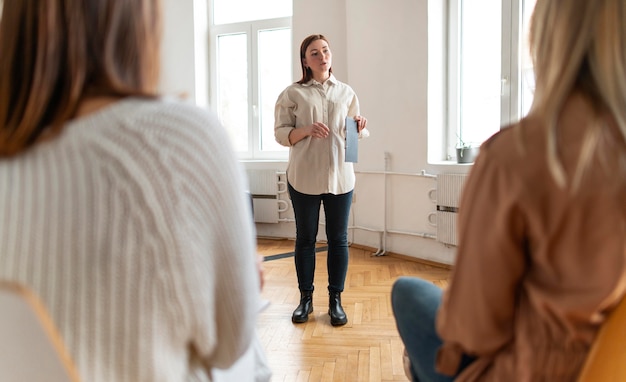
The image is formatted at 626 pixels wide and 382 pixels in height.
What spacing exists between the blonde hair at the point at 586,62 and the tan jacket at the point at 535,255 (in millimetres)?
17

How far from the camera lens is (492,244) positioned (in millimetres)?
769

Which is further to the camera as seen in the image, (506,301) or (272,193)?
(272,193)

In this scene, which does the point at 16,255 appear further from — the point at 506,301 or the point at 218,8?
the point at 218,8

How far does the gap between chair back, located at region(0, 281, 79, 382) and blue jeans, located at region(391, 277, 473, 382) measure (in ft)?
2.15

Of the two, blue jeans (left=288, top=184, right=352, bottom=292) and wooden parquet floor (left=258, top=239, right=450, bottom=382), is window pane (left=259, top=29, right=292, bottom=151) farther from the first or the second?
blue jeans (left=288, top=184, right=352, bottom=292)

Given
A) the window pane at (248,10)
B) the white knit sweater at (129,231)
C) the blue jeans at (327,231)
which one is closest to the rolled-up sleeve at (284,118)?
the blue jeans at (327,231)

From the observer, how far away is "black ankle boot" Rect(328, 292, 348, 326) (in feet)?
8.95

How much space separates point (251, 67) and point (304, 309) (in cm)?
360

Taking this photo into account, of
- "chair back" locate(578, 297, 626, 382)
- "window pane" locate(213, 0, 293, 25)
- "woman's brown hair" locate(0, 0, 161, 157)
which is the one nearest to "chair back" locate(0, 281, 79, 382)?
"woman's brown hair" locate(0, 0, 161, 157)

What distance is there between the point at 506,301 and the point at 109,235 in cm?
59

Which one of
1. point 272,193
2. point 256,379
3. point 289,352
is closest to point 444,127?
point 272,193

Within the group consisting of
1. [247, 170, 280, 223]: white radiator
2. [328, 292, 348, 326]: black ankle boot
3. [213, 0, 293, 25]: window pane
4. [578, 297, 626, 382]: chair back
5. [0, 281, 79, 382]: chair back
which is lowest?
[328, 292, 348, 326]: black ankle boot

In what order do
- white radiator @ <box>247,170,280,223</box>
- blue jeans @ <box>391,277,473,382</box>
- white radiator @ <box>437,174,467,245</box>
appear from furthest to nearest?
white radiator @ <box>247,170,280,223</box> < white radiator @ <box>437,174,467,245</box> < blue jeans @ <box>391,277,473,382</box>

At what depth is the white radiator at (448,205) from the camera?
156 inches
